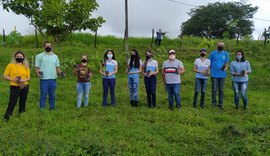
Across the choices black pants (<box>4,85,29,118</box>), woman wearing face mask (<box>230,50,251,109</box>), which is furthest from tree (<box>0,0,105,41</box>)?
woman wearing face mask (<box>230,50,251,109</box>)

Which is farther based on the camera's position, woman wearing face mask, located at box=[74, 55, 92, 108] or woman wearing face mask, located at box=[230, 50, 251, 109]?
woman wearing face mask, located at box=[230, 50, 251, 109]

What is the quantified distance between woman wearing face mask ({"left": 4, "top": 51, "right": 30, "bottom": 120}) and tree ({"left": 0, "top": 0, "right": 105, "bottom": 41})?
3.39 meters

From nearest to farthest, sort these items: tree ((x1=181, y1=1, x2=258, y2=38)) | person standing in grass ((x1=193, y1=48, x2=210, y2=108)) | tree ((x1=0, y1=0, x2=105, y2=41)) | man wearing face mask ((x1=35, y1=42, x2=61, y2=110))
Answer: man wearing face mask ((x1=35, y1=42, x2=61, y2=110)), person standing in grass ((x1=193, y1=48, x2=210, y2=108)), tree ((x1=0, y1=0, x2=105, y2=41)), tree ((x1=181, y1=1, x2=258, y2=38))

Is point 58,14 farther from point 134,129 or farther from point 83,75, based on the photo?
point 134,129

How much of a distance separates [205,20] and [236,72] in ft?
104

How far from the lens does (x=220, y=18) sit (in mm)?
38344

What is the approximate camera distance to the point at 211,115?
7.76 meters

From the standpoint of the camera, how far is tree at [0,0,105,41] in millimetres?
10398

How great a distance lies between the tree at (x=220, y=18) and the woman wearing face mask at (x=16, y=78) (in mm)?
33062

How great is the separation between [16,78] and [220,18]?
34.4 meters

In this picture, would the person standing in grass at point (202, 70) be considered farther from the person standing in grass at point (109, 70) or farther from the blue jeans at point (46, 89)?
the blue jeans at point (46, 89)

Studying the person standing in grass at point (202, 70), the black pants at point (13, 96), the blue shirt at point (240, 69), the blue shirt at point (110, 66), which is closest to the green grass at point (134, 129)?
the black pants at point (13, 96)

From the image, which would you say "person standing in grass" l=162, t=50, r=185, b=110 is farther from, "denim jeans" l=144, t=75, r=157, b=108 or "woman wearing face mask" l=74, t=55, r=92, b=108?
"woman wearing face mask" l=74, t=55, r=92, b=108

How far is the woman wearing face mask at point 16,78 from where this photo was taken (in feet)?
23.1
